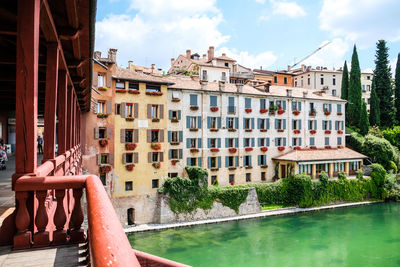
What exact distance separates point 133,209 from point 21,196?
23705 mm

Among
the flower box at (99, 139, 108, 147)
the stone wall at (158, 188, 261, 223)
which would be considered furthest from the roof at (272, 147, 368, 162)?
the flower box at (99, 139, 108, 147)

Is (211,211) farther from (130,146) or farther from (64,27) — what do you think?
(64,27)

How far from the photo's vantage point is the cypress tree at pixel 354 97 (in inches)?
1780

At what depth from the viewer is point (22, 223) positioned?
255cm

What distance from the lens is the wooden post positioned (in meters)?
3.85

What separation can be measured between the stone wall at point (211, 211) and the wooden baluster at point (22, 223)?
23.4 m

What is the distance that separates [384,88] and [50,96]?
5449 centimetres

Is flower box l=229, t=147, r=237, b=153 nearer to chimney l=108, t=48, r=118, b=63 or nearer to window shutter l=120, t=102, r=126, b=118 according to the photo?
window shutter l=120, t=102, r=126, b=118

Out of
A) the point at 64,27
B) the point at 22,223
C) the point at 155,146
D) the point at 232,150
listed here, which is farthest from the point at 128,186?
the point at 22,223

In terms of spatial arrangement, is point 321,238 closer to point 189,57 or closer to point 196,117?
point 196,117

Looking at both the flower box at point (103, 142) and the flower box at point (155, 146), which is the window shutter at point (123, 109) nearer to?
the flower box at point (103, 142)

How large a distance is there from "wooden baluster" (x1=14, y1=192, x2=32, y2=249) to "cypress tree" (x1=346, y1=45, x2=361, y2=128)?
1901 inches

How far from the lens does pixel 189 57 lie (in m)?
50.3

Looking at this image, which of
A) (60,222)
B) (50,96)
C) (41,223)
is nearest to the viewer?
(41,223)
